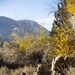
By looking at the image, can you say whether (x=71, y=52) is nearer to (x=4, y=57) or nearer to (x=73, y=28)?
(x=73, y=28)

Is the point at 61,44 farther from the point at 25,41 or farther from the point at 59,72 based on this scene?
the point at 59,72

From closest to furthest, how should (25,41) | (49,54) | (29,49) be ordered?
(49,54) < (29,49) < (25,41)

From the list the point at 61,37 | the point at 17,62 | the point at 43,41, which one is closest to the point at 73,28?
the point at 61,37

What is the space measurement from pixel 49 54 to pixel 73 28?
14.1 ft

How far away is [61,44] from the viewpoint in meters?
24.4

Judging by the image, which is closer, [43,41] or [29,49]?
[29,49]

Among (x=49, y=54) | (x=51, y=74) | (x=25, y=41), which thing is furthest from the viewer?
(x=25, y=41)

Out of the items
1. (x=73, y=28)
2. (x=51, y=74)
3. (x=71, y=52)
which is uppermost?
(x=73, y=28)

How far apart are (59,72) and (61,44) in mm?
11954

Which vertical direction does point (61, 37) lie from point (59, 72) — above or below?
above

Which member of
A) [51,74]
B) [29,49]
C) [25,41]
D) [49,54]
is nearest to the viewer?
[51,74]

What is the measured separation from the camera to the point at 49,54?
2238 cm

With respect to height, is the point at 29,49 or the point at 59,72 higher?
the point at 29,49

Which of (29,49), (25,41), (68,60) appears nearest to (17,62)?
(29,49)
